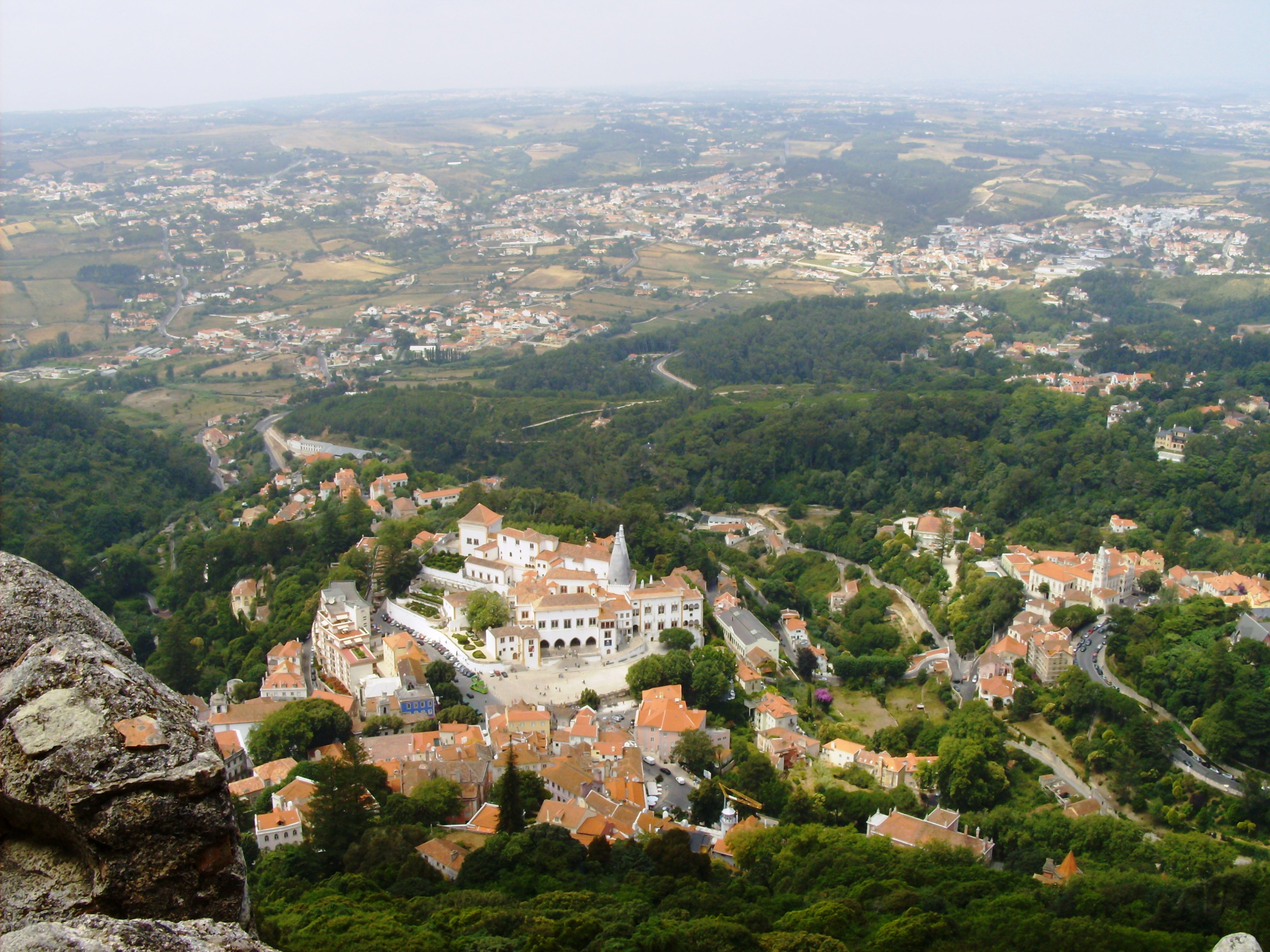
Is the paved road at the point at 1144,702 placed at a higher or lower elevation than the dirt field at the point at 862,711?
higher

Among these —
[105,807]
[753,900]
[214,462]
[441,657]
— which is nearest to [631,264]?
[214,462]

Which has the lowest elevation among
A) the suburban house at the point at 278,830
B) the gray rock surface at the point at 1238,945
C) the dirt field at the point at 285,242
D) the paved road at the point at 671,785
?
the paved road at the point at 671,785

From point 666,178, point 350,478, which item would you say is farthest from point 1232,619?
point 666,178

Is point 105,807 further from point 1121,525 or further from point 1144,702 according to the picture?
point 1121,525

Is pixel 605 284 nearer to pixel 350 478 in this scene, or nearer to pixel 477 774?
pixel 350 478

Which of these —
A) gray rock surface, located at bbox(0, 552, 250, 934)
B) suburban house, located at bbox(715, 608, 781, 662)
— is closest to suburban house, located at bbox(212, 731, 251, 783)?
suburban house, located at bbox(715, 608, 781, 662)

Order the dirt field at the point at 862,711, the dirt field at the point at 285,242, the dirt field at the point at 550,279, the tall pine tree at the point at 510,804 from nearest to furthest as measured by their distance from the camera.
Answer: the tall pine tree at the point at 510,804, the dirt field at the point at 862,711, the dirt field at the point at 550,279, the dirt field at the point at 285,242

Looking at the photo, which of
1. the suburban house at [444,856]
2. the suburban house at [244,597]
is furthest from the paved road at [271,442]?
the suburban house at [444,856]

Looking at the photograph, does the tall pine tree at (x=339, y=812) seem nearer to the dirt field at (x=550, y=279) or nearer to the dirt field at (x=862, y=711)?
the dirt field at (x=862, y=711)
